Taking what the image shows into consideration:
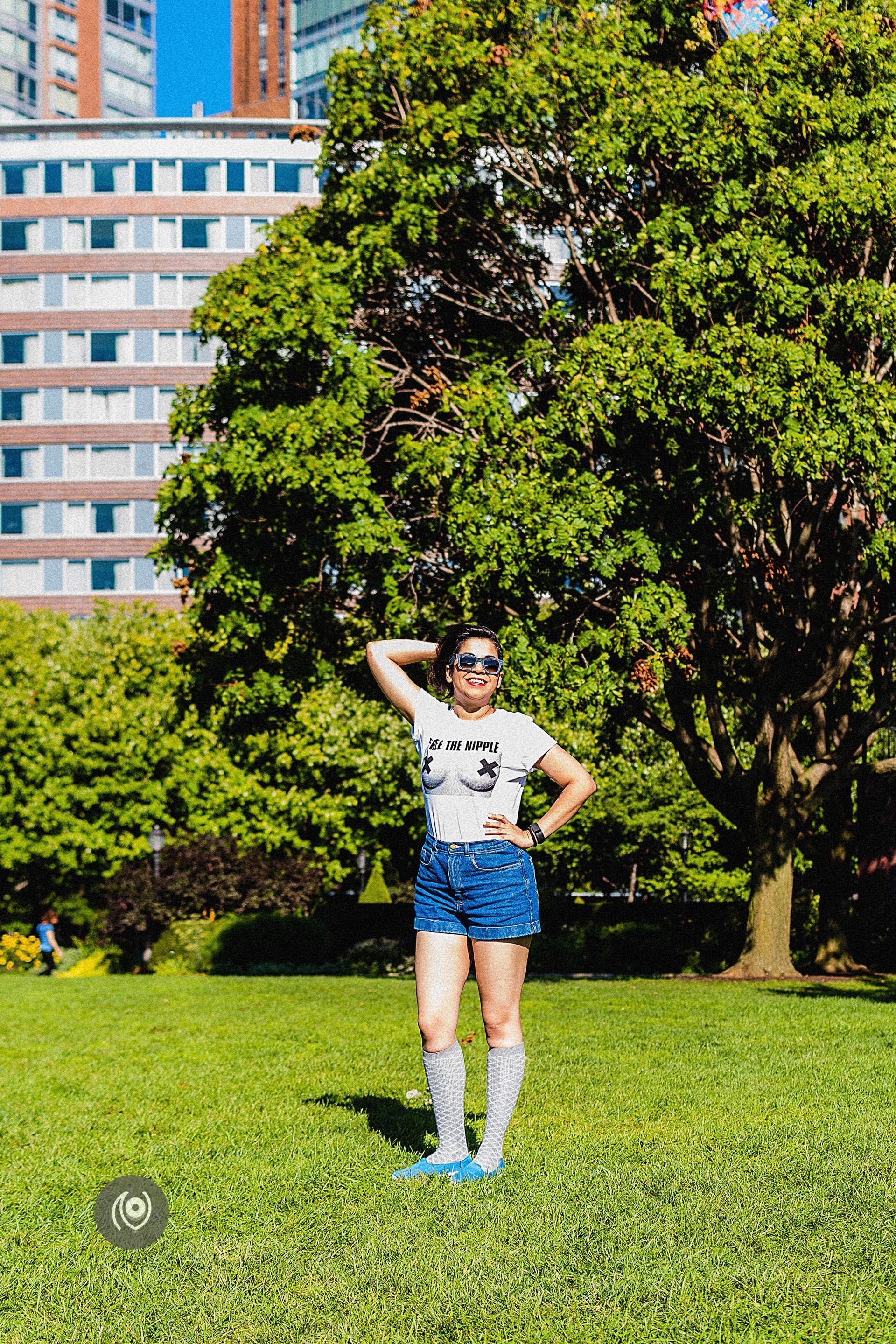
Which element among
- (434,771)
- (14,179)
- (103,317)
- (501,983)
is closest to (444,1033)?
(501,983)

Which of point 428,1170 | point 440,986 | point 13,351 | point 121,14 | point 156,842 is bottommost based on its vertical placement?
point 156,842

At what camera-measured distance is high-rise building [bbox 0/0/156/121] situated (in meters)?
114

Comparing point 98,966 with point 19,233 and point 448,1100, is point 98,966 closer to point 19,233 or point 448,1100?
point 448,1100

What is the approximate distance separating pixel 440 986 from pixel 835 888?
53.4 feet

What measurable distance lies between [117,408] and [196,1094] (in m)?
58.9

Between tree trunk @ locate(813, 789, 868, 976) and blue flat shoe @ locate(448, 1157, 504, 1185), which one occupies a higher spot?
blue flat shoe @ locate(448, 1157, 504, 1185)

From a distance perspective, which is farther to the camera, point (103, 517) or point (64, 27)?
point (64, 27)

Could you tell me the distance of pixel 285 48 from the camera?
157 m

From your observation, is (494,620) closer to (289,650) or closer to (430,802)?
(289,650)

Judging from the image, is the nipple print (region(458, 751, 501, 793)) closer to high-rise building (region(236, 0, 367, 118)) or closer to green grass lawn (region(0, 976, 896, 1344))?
green grass lawn (region(0, 976, 896, 1344))

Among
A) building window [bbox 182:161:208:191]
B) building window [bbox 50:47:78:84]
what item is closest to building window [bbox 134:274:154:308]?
building window [bbox 182:161:208:191]

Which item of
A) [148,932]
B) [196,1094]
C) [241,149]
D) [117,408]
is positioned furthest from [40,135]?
[196,1094]

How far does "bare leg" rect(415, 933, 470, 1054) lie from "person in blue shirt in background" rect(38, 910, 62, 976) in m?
24.4

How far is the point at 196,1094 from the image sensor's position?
7602 millimetres
